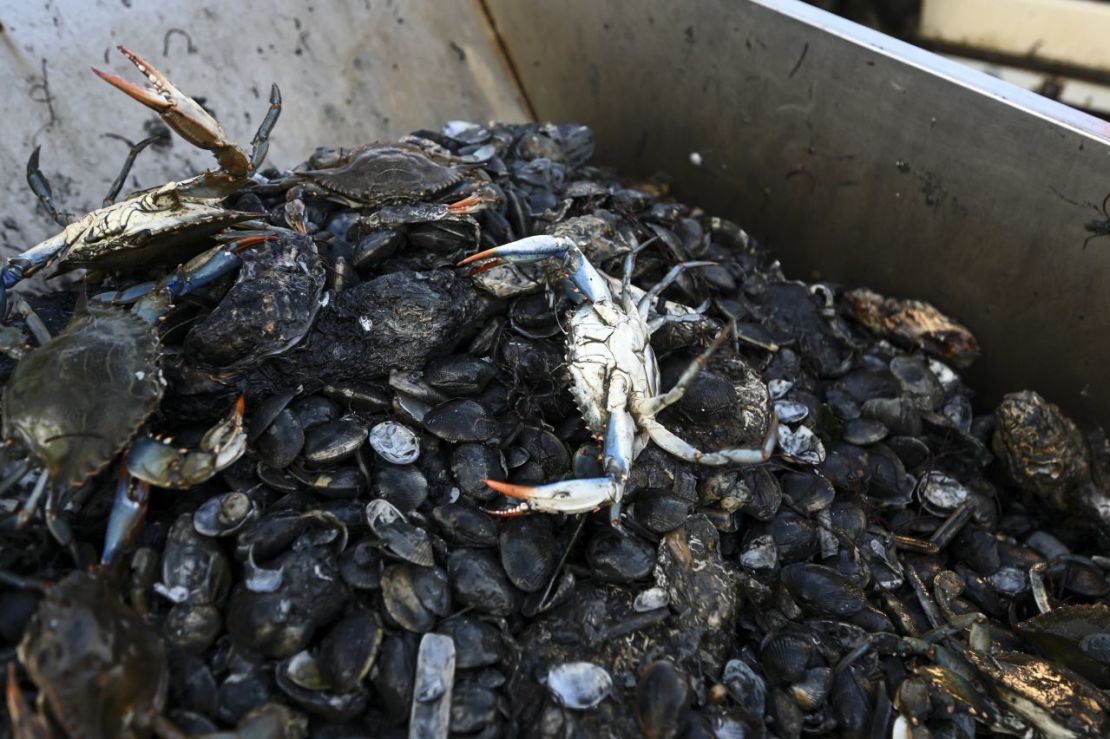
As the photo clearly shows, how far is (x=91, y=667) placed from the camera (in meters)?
1.33

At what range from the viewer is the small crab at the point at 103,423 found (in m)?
1.54

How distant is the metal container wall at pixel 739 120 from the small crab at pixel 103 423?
0.91 meters

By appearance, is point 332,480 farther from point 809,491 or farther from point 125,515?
point 809,491

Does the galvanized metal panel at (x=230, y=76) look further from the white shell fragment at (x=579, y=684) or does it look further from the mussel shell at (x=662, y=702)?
the mussel shell at (x=662, y=702)

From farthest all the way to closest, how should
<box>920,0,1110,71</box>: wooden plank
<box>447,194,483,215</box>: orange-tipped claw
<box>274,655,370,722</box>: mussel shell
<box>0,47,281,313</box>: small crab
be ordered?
<box>920,0,1110,71</box>: wooden plank, <box>447,194,483,215</box>: orange-tipped claw, <box>0,47,281,313</box>: small crab, <box>274,655,370,722</box>: mussel shell

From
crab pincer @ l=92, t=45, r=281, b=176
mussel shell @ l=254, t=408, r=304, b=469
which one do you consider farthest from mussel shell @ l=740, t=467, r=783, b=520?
crab pincer @ l=92, t=45, r=281, b=176

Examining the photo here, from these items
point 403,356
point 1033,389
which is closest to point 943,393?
point 1033,389

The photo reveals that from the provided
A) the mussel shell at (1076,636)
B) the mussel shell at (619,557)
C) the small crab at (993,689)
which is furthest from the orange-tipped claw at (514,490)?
the mussel shell at (1076,636)

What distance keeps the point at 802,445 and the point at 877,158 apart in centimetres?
99

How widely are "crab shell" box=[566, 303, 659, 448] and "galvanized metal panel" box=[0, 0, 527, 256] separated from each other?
1.53 metres

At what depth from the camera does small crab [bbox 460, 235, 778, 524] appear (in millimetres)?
1696

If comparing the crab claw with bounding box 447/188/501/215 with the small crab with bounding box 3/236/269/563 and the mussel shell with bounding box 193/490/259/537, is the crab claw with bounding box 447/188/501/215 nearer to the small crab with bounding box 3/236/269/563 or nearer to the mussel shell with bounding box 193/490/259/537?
the small crab with bounding box 3/236/269/563

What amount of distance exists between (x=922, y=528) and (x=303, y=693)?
1.65m

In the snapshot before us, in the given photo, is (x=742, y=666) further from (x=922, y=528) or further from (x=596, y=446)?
(x=922, y=528)
